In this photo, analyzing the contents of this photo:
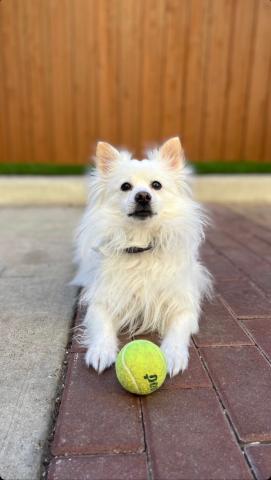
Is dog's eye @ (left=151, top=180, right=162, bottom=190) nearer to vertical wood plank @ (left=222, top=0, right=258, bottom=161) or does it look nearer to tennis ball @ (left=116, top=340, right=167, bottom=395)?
tennis ball @ (left=116, top=340, right=167, bottom=395)

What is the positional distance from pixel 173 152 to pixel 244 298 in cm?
112

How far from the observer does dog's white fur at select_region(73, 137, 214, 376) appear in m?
2.30

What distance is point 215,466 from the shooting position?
1332 mm

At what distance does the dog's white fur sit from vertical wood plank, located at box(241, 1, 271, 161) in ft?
15.3

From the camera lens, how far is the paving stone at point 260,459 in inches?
51.3

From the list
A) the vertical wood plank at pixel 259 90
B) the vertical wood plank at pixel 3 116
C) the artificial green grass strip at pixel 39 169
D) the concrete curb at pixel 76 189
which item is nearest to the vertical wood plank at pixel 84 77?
the artificial green grass strip at pixel 39 169

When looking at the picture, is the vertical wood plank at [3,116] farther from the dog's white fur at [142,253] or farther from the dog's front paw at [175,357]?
the dog's front paw at [175,357]

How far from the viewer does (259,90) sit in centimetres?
662

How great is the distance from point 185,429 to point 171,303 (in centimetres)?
88

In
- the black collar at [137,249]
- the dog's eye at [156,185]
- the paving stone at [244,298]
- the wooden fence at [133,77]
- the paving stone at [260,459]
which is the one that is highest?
the wooden fence at [133,77]

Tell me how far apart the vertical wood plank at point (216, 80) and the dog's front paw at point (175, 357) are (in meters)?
5.31

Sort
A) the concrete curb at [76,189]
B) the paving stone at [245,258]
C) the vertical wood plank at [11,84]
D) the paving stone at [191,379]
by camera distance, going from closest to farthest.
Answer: the paving stone at [191,379]
the paving stone at [245,258]
the vertical wood plank at [11,84]
the concrete curb at [76,189]

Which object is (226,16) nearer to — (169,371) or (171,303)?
(171,303)

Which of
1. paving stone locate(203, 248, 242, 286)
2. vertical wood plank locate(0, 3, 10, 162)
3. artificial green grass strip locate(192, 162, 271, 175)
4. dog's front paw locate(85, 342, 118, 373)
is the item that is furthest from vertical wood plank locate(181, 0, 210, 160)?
dog's front paw locate(85, 342, 118, 373)
